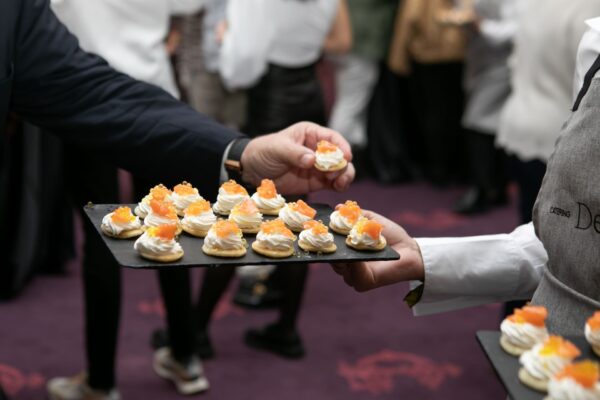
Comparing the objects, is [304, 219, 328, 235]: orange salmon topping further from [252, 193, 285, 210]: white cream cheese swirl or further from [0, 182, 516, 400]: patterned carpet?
[0, 182, 516, 400]: patterned carpet

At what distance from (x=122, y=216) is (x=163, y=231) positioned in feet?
0.39

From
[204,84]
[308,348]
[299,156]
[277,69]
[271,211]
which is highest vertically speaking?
[299,156]

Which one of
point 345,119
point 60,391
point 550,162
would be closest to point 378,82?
point 345,119

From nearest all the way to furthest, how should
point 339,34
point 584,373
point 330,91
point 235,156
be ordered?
point 584,373
point 235,156
point 339,34
point 330,91

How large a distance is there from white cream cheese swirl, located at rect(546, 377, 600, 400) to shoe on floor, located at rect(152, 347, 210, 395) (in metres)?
2.06

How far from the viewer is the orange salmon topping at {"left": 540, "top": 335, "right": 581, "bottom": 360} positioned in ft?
3.55

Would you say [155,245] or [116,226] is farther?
[116,226]

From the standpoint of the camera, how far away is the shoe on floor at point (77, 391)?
279 centimetres

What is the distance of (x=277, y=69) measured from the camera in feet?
11.3

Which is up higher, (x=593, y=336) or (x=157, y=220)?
(x=593, y=336)

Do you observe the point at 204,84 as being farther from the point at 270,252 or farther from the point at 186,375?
the point at 270,252

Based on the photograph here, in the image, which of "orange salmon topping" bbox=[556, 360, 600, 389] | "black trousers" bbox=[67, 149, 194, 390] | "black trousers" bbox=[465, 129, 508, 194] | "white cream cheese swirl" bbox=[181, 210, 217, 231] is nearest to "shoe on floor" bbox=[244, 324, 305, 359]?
"black trousers" bbox=[67, 149, 194, 390]

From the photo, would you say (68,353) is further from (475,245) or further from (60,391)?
(475,245)

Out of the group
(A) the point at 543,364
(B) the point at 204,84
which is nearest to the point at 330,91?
(B) the point at 204,84
